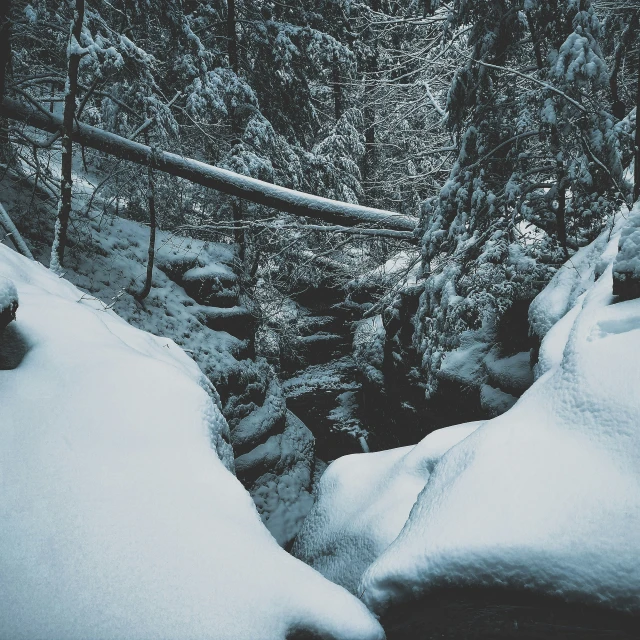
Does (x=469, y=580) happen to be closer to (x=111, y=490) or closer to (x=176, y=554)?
(x=176, y=554)

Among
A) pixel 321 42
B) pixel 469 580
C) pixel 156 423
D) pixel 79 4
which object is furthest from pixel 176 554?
pixel 321 42

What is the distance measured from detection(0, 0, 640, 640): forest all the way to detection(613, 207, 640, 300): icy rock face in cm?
2

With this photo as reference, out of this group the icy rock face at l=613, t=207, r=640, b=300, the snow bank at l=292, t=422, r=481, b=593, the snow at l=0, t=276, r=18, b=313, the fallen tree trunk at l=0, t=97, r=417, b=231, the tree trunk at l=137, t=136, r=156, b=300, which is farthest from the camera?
the tree trunk at l=137, t=136, r=156, b=300

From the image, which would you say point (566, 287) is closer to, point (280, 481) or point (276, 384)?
point (280, 481)

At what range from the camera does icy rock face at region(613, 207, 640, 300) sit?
241cm

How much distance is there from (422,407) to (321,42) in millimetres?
8487

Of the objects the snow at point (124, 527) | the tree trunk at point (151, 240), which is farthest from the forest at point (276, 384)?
the tree trunk at point (151, 240)

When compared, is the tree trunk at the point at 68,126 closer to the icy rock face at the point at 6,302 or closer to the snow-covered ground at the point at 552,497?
the icy rock face at the point at 6,302

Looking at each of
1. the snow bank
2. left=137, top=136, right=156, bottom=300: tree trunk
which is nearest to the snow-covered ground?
the snow bank

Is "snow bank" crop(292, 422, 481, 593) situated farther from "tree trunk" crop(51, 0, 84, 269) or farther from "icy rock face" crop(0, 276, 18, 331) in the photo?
"tree trunk" crop(51, 0, 84, 269)

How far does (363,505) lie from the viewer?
12.8 feet

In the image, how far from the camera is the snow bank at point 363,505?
3293 millimetres

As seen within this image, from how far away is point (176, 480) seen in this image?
6.30 feet

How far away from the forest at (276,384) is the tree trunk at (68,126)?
1.2 inches
